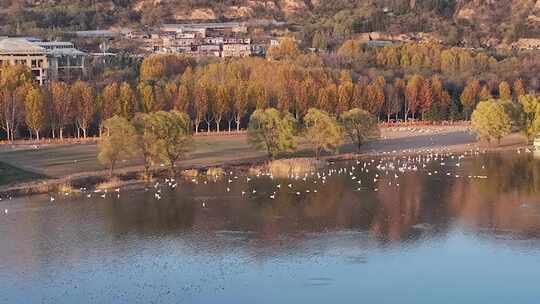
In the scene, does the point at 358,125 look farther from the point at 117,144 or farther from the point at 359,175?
the point at 117,144

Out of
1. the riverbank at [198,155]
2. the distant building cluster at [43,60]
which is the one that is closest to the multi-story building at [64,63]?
the distant building cluster at [43,60]

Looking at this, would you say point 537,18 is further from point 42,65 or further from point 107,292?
point 107,292

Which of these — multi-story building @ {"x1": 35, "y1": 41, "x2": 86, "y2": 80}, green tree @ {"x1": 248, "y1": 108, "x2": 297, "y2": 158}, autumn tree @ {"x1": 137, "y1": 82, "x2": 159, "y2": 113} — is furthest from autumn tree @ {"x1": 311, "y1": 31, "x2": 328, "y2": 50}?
green tree @ {"x1": 248, "y1": 108, "x2": 297, "y2": 158}

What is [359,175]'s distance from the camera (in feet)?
107

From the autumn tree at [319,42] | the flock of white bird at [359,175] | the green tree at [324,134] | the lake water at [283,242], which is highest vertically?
the autumn tree at [319,42]

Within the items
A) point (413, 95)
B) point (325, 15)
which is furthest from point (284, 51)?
point (325, 15)

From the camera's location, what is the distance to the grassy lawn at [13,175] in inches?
1206

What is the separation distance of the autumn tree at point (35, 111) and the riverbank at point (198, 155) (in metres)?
1.93

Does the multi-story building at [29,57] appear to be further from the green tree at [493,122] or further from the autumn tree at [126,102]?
the green tree at [493,122]

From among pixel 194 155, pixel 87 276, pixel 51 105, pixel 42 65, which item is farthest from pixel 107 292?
pixel 42 65

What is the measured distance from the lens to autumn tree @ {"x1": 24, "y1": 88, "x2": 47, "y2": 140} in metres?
40.2

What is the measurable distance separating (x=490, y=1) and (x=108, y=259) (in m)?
75.3

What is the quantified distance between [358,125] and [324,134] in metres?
3.27

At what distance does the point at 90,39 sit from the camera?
2771 inches
